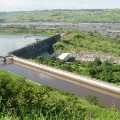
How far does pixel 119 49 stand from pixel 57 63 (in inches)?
1053

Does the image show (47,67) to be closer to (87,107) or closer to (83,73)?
(83,73)

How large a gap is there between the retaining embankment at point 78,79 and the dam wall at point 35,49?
8.42 meters

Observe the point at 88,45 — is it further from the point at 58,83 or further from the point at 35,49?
the point at 58,83

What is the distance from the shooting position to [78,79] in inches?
1842

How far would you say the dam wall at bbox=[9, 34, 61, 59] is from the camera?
2652 inches

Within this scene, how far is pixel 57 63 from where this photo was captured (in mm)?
57969

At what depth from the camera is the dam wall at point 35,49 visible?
221 feet

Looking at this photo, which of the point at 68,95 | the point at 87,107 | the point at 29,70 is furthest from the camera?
the point at 29,70

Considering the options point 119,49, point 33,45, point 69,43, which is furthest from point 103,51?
point 33,45

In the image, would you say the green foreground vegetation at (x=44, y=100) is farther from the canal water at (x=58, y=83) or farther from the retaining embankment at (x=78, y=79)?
the retaining embankment at (x=78, y=79)

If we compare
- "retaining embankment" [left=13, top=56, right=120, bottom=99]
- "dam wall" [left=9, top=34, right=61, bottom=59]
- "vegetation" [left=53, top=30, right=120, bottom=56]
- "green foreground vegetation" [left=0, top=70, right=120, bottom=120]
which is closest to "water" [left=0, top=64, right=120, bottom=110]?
"retaining embankment" [left=13, top=56, right=120, bottom=99]

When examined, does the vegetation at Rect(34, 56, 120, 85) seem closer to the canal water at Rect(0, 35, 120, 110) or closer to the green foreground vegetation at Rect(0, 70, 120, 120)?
the canal water at Rect(0, 35, 120, 110)

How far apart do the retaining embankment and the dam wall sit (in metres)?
8.42

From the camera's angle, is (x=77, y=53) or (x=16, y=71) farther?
(x=77, y=53)
